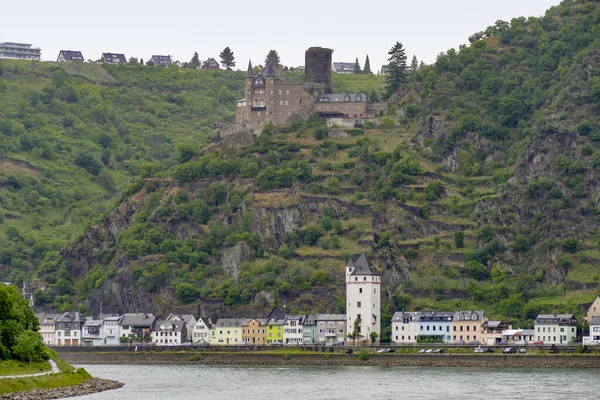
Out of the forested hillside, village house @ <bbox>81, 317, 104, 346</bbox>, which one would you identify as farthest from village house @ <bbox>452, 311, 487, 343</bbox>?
village house @ <bbox>81, 317, 104, 346</bbox>

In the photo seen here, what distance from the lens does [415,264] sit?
173625mm

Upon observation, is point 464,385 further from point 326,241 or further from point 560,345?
point 326,241

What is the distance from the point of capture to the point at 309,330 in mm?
170750

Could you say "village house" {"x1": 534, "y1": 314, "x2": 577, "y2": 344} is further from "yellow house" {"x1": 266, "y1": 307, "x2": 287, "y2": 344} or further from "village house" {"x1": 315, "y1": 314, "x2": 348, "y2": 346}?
"yellow house" {"x1": 266, "y1": 307, "x2": 287, "y2": 344}

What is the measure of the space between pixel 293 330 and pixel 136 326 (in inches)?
734

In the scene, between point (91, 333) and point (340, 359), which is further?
point (91, 333)

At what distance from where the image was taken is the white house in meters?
171

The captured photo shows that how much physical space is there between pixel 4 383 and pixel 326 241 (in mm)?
78868

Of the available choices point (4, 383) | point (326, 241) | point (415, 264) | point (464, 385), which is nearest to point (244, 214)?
point (326, 241)

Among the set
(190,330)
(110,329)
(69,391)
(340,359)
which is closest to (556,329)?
(340,359)

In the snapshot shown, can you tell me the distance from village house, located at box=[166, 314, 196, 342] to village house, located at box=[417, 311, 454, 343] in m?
25.7

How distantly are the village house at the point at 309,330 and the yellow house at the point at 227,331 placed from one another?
712 cm

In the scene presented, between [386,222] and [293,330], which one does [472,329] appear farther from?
[386,222]

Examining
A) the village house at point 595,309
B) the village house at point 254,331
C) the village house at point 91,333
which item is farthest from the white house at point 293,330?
the village house at point 595,309
